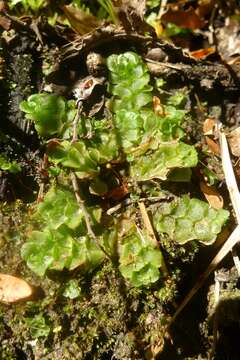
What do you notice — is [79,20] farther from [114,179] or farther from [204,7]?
[204,7]

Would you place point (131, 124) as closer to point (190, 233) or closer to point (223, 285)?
point (190, 233)

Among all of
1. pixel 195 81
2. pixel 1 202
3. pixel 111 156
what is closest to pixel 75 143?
pixel 111 156

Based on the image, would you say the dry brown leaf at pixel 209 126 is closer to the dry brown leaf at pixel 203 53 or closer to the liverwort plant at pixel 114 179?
the liverwort plant at pixel 114 179

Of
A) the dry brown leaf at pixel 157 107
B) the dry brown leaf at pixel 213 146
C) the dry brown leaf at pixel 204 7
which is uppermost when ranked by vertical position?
the dry brown leaf at pixel 157 107

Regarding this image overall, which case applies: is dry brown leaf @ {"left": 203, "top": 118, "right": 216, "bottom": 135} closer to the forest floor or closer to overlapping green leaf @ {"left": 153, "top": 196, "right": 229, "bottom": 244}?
the forest floor

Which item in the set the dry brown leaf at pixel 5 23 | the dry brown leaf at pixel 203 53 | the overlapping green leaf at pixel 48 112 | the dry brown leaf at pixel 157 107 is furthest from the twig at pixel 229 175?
the dry brown leaf at pixel 5 23

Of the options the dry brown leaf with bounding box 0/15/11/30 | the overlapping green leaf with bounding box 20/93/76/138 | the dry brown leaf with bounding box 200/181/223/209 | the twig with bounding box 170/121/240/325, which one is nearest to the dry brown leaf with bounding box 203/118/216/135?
the twig with bounding box 170/121/240/325

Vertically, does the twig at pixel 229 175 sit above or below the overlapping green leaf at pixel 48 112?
below

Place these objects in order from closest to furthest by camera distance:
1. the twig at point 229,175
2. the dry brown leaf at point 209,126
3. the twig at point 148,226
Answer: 1. the twig at point 148,226
2. the twig at point 229,175
3. the dry brown leaf at point 209,126
